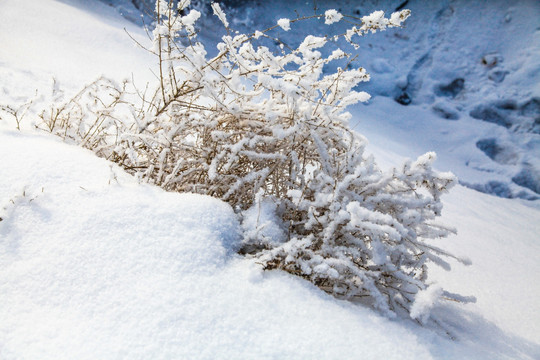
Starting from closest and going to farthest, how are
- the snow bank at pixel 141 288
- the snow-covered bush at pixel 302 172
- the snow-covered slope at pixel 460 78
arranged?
the snow bank at pixel 141 288 → the snow-covered bush at pixel 302 172 → the snow-covered slope at pixel 460 78

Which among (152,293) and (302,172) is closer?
(152,293)

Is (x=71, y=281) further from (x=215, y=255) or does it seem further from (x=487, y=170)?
(x=487, y=170)

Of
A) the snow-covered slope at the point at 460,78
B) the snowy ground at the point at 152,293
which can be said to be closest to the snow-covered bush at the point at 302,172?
the snowy ground at the point at 152,293

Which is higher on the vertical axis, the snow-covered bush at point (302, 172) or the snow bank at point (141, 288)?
the snow-covered bush at point (302, 172)

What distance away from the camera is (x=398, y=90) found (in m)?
4.76

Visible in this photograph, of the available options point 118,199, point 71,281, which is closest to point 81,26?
point 118,199

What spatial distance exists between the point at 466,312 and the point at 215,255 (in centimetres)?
83

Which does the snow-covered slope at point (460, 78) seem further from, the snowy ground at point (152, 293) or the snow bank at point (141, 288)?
the snow bank at point (141, 288)

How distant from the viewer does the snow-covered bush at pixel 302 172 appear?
0.91 metres

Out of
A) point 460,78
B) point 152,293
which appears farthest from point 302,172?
point 460,78

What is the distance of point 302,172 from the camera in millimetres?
1118

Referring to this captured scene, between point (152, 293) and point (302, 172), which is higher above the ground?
point (302, 172)

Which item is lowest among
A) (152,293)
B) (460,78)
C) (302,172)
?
(152,293)

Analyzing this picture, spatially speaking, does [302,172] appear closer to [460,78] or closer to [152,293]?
[152,293]
